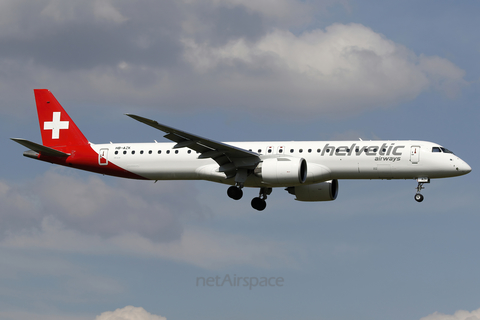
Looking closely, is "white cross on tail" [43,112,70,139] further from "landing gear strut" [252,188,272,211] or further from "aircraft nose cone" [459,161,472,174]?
"aircraft nose cone" [459,161,472,174]

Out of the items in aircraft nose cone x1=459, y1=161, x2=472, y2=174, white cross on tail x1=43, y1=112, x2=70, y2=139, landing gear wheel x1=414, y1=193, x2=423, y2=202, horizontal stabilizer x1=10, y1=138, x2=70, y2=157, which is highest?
white cross on tail x1=43, y1=112, x2=70, y2=139

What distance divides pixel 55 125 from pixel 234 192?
14793 mm

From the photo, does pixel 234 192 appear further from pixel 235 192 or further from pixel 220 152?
pixel 220 152

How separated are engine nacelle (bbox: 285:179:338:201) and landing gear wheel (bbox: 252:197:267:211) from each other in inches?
89.8

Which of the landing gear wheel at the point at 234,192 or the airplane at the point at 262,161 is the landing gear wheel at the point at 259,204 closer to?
the airplane at the point at 262,161

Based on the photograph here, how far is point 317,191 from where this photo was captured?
142ft

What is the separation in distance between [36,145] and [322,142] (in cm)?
1869

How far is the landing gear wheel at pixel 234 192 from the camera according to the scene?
40344 millimetres

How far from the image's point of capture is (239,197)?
4062cm

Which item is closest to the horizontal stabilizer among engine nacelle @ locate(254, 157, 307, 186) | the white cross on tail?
the white cross on tail

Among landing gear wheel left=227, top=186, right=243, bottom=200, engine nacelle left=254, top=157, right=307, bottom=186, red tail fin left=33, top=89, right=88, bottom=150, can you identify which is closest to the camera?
engine nacelle left=254, top=157, right=307, bottom=186

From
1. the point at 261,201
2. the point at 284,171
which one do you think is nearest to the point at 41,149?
the point at 261,201

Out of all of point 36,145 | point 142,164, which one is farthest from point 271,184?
point 36,145

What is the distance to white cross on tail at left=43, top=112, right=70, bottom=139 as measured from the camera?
149ft
